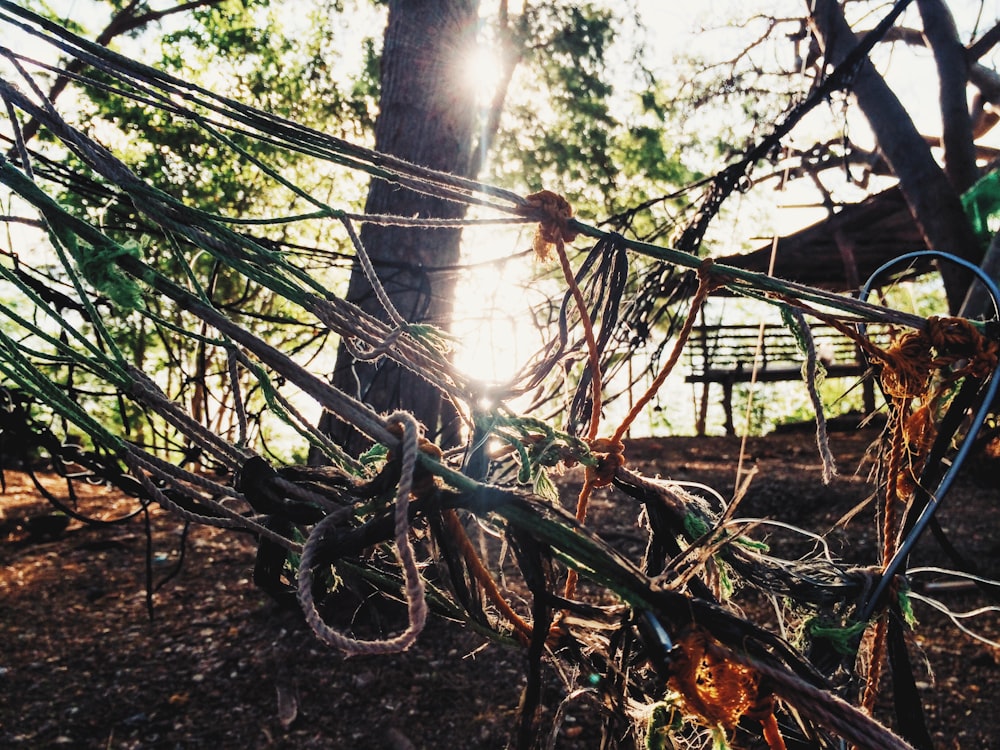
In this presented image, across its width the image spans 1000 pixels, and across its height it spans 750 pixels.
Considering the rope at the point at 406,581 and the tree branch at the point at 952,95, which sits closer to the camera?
the rope at the point at 406,581

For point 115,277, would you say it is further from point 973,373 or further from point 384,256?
point 384,256

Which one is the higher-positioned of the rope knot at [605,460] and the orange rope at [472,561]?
the rope knot at [605,460]

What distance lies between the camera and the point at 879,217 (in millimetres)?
7980

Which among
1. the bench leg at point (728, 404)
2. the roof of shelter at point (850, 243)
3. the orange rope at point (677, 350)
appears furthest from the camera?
the bench leg at point (728, 404)

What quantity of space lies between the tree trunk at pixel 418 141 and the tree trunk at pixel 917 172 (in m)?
3.56

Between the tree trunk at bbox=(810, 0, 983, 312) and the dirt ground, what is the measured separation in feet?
6.94

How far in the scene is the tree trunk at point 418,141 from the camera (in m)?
3.05

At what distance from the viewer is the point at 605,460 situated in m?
0.94

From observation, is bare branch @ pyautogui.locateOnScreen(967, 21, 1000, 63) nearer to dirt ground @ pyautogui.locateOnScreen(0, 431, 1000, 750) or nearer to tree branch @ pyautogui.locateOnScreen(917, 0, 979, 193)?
tree branch @ pyautogui.locateOnScreen(917, 0, 979, 193)

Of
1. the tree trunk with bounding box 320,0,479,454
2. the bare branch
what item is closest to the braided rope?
the tree trunk with bounding box 320,0,479,454

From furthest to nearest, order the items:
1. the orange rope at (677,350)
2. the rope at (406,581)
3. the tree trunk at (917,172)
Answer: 1. the tree trunk at (917,172)
2. the orange rope at (677,350)
3. the rope at (406,581)

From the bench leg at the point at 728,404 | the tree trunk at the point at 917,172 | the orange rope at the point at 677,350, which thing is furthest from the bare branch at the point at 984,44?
the orange rope at the point at 677,350

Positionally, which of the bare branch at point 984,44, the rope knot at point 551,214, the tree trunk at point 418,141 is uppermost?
the bare branch at point 984,44

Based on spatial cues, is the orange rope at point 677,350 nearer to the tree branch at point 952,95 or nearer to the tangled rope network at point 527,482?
the tangled rope network at point 527,482
